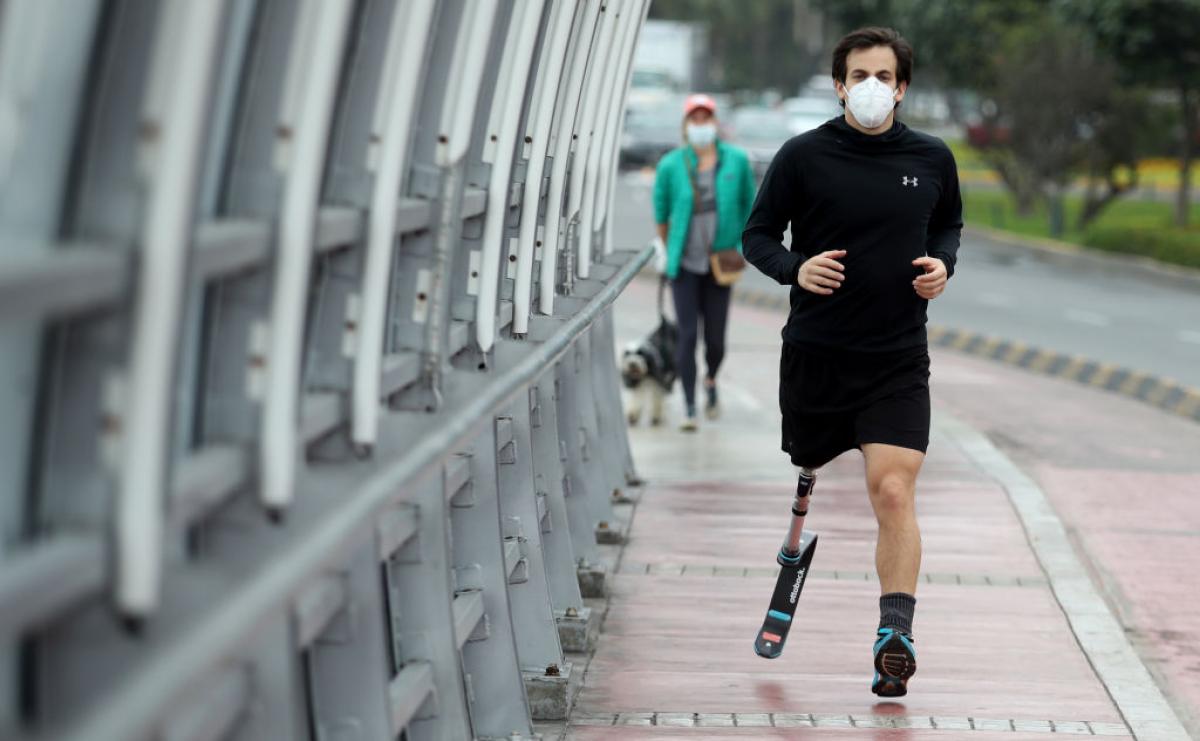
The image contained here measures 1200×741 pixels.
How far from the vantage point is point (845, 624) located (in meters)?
7.32

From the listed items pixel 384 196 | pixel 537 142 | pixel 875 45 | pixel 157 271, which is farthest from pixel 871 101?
pixel 157 271

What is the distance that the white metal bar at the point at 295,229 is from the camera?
3.25 metres

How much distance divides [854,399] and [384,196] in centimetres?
257

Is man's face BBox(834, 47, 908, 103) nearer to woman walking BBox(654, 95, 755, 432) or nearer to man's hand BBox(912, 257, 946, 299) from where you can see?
man's hand BBox(912, 257, 946, 299)

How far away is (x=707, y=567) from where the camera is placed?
27.3 ft

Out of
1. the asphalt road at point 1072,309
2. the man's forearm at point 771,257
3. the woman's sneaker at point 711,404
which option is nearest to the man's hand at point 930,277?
the man's forearm at point 771,257

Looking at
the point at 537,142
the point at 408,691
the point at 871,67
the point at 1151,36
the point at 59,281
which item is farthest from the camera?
the point at 1151,36

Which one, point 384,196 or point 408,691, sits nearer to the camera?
point 384,196

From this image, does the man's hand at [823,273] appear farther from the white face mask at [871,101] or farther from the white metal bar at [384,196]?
the white metal bar at [384,196]

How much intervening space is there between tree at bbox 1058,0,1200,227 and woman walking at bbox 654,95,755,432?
793 inches

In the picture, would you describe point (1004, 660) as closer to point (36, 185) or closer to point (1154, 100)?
point (36, 185)

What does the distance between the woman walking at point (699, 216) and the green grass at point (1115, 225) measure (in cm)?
1672

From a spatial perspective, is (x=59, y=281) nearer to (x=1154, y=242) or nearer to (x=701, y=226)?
(x=701, y=226)

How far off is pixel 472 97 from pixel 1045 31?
35174 mm
